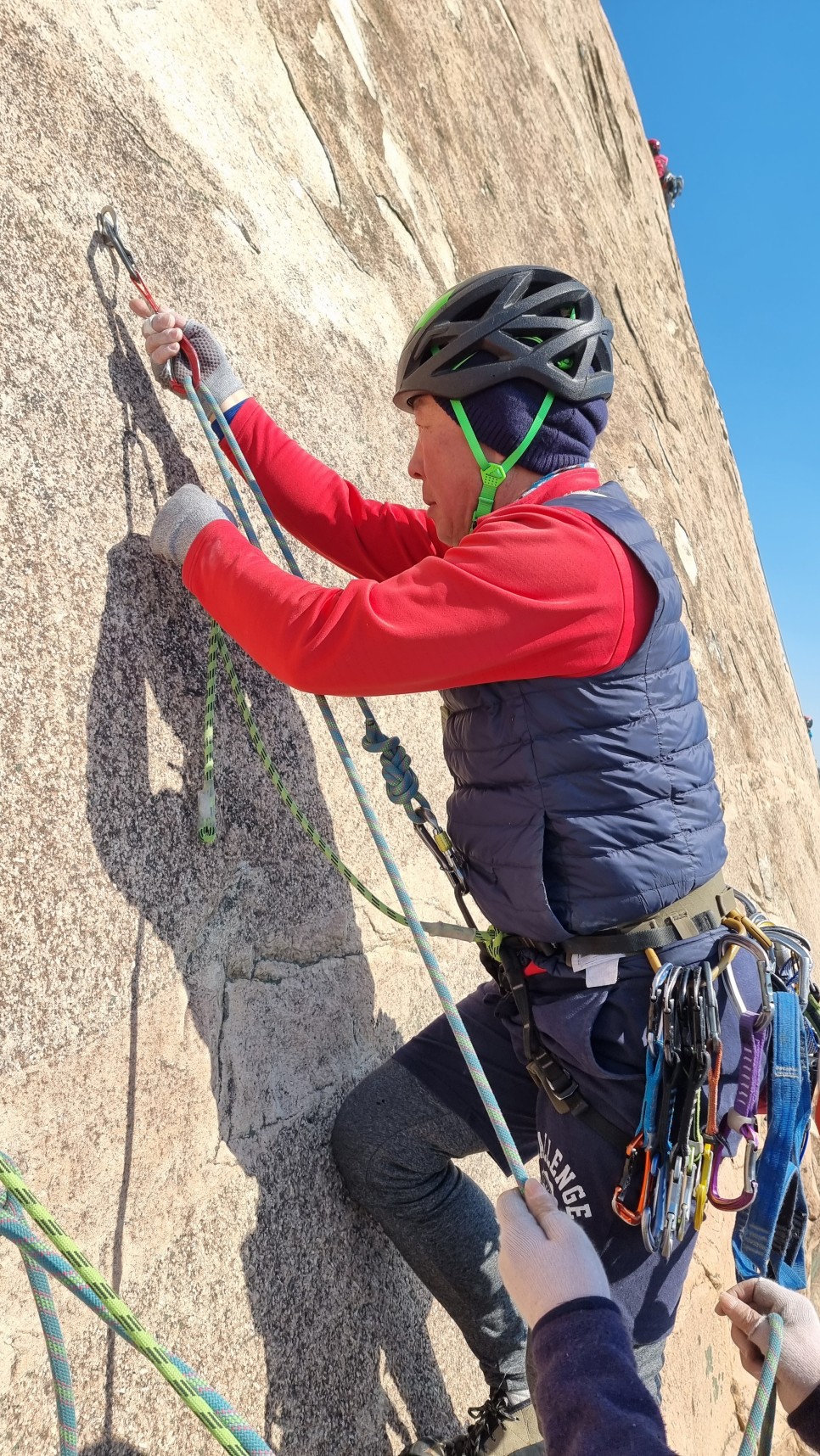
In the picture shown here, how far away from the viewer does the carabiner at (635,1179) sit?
1505mm

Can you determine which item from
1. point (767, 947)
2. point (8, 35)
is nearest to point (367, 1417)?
point (767, 947)

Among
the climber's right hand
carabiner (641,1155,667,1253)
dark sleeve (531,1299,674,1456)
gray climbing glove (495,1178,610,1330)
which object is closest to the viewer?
dark sleeve (531,1299,674,1456)

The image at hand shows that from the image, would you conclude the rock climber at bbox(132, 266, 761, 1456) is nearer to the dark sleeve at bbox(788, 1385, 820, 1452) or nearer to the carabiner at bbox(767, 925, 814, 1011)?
the carabiner at bbox(767, 925, 814, 1011)

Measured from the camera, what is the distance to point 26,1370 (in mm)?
1273

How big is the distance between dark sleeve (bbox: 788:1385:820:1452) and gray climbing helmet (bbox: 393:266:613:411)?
1623 millimetres

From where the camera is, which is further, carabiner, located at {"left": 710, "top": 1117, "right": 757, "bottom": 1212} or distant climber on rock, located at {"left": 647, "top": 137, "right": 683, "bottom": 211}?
distant climber on rock, located at {"left": 647, "top": 137, "right": 683, "bottom": 211}

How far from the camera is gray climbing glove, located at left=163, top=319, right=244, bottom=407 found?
74.3 inches

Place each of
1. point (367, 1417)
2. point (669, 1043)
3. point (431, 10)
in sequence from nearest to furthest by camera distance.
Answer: point (669, 1043) → point (367, 1417) → point (431, 10)

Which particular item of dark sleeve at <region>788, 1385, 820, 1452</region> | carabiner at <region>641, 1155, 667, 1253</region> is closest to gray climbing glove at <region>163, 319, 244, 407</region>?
carabiner at <region>641, 1155, 667, 1253</region>

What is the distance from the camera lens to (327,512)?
2.13m

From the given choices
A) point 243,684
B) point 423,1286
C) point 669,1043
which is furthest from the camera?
point 423,1286

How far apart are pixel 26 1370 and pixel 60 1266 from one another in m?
0.28

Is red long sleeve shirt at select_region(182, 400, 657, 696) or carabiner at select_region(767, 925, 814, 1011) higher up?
red long sleeve shirt at select_region(182, 400, 657, 696)

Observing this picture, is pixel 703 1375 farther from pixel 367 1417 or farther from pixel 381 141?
pixel 381 141
